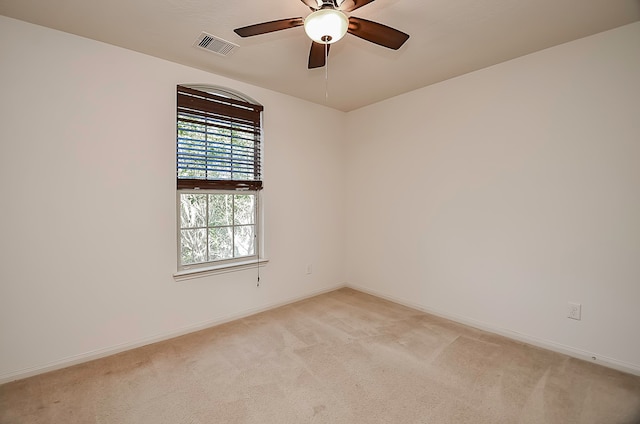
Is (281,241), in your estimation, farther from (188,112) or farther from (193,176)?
(188,112)

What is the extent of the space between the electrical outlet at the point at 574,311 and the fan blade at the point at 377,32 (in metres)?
2.49

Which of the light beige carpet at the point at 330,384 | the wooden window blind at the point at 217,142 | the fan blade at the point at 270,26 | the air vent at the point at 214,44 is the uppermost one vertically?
the air vent at the point at 214,44

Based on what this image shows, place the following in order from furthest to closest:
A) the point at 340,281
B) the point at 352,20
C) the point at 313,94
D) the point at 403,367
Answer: the point at 340,281
the point at 313,94
the point at 403,367
the point at 352,20

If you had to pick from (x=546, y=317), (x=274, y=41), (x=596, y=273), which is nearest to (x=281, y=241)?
(x=274, y=41)

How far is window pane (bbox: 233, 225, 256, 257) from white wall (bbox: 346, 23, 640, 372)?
174 cm

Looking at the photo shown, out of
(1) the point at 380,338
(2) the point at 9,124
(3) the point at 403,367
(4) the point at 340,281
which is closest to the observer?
(2) the point at 9,124

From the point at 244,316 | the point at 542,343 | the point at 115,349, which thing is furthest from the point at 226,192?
the point at 542,343

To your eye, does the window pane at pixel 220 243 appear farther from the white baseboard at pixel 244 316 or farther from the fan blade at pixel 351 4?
the fan blade at pixel 351 4

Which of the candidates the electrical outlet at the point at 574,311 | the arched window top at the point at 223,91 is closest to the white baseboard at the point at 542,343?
the electrical outlet at the point at 574,311

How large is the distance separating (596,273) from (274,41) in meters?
3.18

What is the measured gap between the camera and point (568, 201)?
2395mm

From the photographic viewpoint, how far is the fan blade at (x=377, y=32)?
5.59 ft

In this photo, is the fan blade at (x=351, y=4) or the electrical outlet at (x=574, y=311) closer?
the fan blade at (x=351, y=4)

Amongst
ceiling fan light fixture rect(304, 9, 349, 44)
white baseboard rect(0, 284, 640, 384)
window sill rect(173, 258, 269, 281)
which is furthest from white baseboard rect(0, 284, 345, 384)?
ceiling fan light fixture rect(304, 9, 349, 44)
